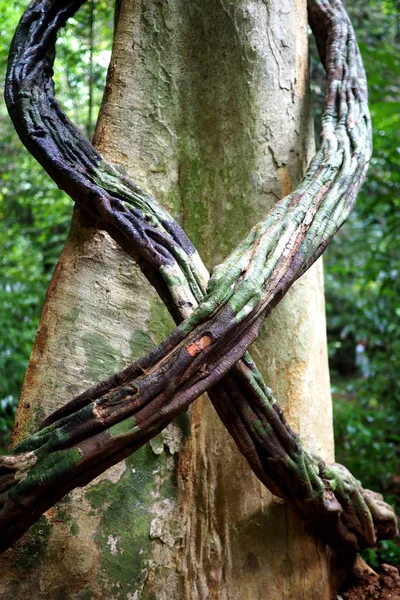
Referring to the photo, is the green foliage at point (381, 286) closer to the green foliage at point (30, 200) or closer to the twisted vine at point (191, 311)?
the twisted vine at point (191, 311)

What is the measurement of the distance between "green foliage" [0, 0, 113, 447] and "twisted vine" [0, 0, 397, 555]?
4.20 feet

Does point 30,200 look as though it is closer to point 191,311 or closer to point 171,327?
point 171,327

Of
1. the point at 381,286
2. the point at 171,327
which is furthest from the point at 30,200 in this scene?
the point at 171,327

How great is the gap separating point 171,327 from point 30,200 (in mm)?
2572

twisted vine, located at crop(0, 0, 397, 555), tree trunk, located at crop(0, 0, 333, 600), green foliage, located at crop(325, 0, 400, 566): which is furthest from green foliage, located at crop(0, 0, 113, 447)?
green foliage, located at crop(325, 0, 400, 566)

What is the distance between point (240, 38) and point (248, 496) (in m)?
1.37

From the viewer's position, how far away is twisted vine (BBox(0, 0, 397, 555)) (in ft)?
4.12

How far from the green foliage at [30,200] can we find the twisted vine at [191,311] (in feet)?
4.20

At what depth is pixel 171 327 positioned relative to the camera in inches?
70.7

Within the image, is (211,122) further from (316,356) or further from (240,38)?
(316,356)

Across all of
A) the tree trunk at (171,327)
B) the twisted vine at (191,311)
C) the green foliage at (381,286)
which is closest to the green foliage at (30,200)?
the tree trunk at (171,327)

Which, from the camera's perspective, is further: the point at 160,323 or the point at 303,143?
the point at 303,143

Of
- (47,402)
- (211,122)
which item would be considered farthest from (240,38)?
(47,402)

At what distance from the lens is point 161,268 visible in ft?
4.77
